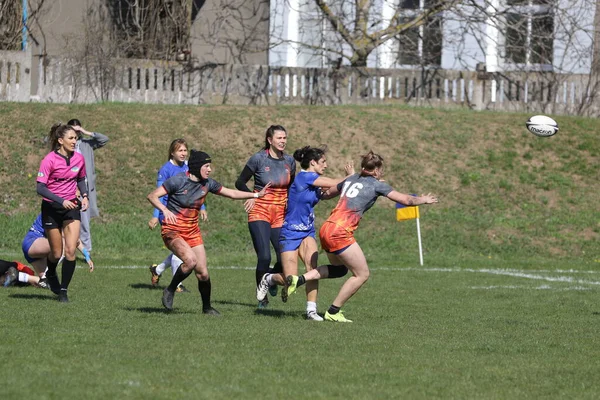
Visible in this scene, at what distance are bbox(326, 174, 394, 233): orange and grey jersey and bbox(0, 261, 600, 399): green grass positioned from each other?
42.1 inches

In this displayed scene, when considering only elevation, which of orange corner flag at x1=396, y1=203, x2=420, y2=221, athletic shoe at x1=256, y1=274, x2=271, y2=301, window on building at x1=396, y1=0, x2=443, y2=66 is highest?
window on building at x1=396, y1=0, x2=443, y2=66

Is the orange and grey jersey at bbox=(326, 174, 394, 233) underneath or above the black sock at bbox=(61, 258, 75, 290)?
above

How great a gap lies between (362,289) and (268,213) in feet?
10.8

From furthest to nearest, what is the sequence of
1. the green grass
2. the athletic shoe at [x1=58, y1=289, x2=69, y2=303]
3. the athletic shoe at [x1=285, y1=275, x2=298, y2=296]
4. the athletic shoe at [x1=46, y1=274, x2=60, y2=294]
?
the athletic shoe at [x1=46, y1=274, x2=60, y2=294]
the athletic shoe at [x1=58, y1=289, x2=69, y2=303]
the athletic shoe at [x1=285, y1=275, x2=298, y2=296]
the green grass

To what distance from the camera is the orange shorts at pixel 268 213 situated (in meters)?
12.0

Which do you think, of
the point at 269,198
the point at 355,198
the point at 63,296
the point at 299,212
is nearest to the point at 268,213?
the point at 269,198

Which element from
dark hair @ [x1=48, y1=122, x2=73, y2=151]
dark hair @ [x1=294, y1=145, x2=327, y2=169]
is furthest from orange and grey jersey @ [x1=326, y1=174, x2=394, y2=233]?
dark hair @ [x1=48, y1=122, x2=73, y2=151]

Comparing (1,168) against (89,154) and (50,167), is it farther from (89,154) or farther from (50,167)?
(50,167)

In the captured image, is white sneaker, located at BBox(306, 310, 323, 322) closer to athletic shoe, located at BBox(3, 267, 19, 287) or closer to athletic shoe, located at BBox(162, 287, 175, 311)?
athletic shoe, located at BBox(162, 287, 175, 311)

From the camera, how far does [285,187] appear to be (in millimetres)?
12102

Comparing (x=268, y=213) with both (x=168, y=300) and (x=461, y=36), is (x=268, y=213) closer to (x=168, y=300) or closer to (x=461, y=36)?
(x=168, y=300)

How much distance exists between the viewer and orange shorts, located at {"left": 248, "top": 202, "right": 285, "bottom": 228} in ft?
39.4

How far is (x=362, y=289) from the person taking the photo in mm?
14883

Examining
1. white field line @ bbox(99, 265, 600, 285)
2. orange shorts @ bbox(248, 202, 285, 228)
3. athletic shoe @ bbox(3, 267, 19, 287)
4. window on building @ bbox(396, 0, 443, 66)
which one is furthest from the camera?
window on building @ bbox(396, 0, 443, 66)
